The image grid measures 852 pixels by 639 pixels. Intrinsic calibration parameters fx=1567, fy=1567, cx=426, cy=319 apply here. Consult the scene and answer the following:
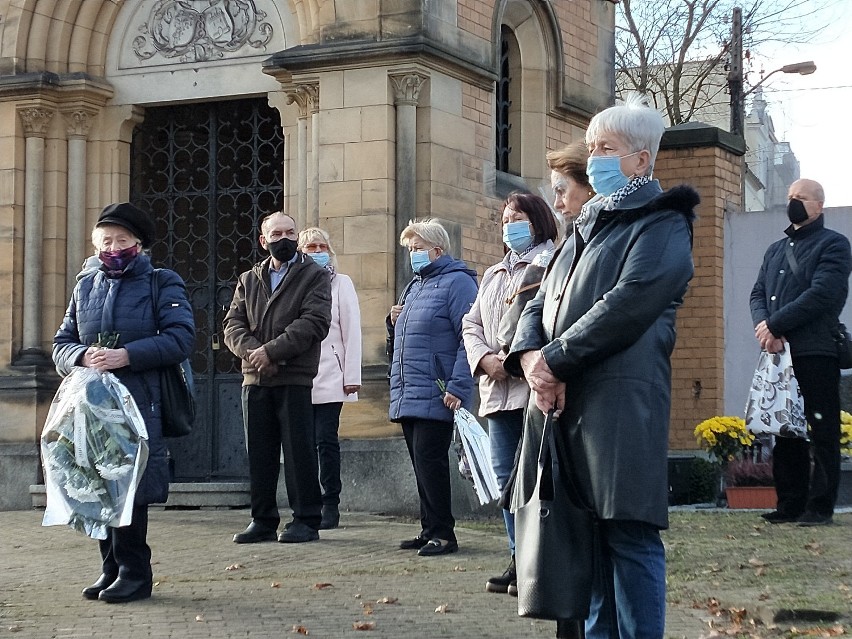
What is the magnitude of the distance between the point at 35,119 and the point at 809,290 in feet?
23.3

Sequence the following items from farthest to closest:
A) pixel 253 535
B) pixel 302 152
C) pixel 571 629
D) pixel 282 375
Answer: pixel 302 152 → pixel 253 535 → pixel 282 375 → pixel 571 629

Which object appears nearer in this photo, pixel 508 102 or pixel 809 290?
pixel 809 290

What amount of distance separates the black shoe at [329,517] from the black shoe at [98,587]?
320cm

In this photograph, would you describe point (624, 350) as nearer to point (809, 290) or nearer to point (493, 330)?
point (493, 330)

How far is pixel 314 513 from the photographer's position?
373 inches

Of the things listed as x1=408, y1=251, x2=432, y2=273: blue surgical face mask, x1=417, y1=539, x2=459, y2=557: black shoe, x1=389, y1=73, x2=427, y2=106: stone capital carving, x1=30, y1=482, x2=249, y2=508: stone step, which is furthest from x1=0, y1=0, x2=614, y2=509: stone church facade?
x1=417, y1=539, x2=459, y2=557: black shoe

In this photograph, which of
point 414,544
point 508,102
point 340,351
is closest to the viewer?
point 414,544

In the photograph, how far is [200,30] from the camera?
13617mm


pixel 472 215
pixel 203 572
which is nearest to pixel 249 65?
pixel 472 215

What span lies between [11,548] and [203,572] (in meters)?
2.12

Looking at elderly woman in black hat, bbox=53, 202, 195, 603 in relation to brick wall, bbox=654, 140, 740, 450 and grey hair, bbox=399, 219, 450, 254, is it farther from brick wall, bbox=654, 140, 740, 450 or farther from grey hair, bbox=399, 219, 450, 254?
brick wall, bbox=654, 140, 740, 450

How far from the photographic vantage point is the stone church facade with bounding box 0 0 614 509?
12383 mm

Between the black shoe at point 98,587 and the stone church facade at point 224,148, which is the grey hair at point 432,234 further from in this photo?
the stone church facade at point 224,148

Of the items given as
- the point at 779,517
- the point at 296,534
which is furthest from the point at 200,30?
the point at 779,517
